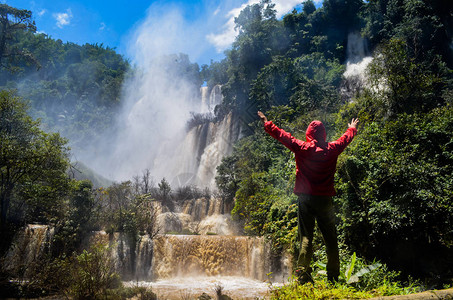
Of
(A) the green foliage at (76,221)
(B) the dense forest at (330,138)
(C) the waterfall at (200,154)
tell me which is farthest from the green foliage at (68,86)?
(A) the green foliage at (76,221)

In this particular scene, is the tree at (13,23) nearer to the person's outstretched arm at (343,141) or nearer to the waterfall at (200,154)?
the waterfall at (200,154)

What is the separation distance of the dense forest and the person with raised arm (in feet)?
11.9

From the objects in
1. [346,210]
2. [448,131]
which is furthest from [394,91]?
[346,210]

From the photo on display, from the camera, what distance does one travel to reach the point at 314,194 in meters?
2.83

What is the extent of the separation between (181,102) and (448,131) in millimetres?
46817

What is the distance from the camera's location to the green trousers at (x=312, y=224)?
2.83m

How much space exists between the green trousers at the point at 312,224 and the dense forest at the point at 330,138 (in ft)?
11.8

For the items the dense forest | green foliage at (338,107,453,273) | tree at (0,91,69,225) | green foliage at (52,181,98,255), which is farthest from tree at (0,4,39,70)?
green foliage at (338,107,453,273)

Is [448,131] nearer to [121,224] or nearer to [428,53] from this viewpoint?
[121,224]

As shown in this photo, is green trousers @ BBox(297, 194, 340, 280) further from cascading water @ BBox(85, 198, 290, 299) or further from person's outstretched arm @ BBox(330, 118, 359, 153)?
cascading water @ BBox(85, 198, 290, 299)

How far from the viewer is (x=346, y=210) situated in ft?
21.7

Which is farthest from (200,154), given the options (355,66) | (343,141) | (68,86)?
(68,86)

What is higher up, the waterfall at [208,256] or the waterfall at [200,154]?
the waterfall at [200,154]

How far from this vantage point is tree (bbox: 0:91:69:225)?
11391 mm
